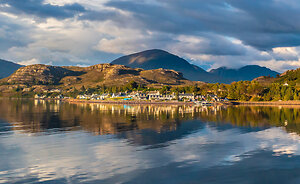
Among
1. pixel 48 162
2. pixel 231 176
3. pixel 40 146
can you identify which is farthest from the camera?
pixel 40 146

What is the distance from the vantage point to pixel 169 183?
72.2ft

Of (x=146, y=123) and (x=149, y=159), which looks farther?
(x=146, y=123)

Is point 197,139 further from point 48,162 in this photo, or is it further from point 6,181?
point 6,181

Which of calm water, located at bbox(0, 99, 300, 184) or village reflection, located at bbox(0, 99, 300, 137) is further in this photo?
village reflection, located at bbox(0, 99, 300, 137)

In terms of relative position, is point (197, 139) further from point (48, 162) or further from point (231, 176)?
point (48, 162)

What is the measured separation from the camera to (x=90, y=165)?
27.0 metres

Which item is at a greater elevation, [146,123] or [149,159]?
[146,123]

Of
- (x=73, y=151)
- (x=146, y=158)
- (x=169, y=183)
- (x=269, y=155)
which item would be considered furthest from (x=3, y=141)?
(x=269, y=155)

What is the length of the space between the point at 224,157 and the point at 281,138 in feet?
56.6

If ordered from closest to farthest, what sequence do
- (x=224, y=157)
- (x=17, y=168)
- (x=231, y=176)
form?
(x=231, y=176), (x=17, y=168), (x=224, y=157)

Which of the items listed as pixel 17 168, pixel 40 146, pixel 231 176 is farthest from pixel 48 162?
pixel 231 176

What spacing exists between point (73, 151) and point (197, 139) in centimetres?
1961

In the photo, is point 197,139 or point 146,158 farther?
point 197,139

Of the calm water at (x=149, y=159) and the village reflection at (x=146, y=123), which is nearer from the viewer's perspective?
the calm water at (x=149, y=159)
